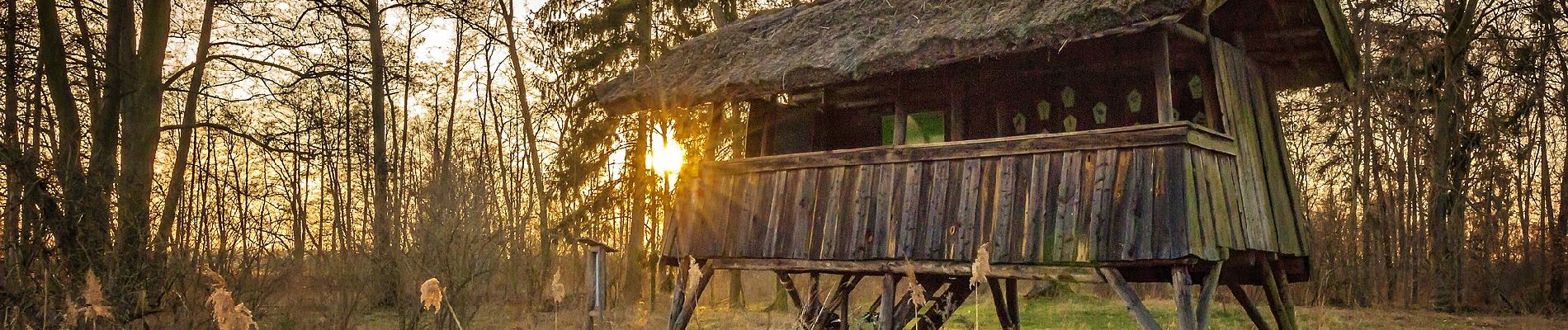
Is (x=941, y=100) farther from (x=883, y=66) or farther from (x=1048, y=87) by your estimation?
(x=883, y=66)

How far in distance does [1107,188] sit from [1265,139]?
2586mm

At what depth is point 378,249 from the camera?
12977mm

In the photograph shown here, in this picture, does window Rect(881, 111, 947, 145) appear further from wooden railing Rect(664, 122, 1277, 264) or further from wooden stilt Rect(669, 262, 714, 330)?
wooden stilt Rect(669, 262, 714, 330)

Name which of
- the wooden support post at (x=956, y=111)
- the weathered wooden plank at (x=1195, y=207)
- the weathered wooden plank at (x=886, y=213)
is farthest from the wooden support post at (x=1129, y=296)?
the wooden support post at (x=956, y=111)

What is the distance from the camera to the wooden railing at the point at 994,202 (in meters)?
8.77

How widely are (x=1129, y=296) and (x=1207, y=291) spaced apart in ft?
2.03

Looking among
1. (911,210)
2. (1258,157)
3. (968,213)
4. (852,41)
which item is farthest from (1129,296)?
(852,41)

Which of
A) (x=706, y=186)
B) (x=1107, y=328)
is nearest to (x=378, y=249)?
(x=706, y=186)

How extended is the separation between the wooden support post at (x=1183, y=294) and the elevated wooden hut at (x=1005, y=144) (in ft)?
0.06

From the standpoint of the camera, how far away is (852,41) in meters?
11.0

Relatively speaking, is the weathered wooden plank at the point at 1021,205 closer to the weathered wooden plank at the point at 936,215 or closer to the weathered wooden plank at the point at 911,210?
the weathered wooden plank at the point at 936,215

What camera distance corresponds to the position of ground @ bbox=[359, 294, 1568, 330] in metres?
16.0

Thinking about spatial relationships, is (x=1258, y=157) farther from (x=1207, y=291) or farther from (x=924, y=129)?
(x=924, y=129)

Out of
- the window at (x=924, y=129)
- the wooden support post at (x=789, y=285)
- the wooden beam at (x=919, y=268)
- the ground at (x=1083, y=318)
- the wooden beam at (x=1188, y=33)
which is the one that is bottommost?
the ground at (x=1083, y=318)
